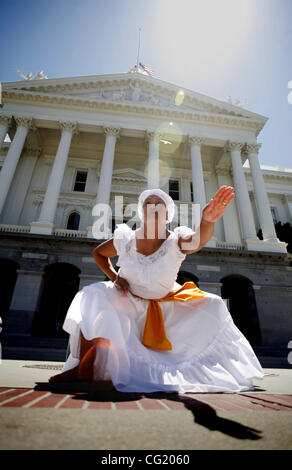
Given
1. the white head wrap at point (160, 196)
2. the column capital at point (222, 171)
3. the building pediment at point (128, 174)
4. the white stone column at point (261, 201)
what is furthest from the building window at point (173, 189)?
the white head wrap at point (160, 196)

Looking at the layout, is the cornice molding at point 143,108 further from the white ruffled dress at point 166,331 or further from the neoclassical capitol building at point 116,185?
the white ruffled dress at point 166,331

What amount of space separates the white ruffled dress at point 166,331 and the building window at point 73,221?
1620 cm

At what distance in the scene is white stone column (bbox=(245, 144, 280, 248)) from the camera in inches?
602

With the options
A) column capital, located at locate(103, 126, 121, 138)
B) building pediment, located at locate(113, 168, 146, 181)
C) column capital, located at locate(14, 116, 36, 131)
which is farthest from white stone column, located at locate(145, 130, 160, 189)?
column capital, located at locate(14, 116, 36, 131)

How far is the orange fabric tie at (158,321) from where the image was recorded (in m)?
2.47

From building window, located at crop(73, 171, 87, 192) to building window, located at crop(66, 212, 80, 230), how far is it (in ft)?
7.79

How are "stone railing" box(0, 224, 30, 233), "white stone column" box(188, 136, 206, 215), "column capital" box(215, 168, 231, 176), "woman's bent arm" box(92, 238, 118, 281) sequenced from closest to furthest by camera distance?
1. "woman's bent arm" box(92, 238, 118, 281)
2. "stone railing" box(0, 224, 30, 233)
3. "white stone column" box(188, 136, 206, 215)
4. "column capital" box(215, 168, 231, 176)

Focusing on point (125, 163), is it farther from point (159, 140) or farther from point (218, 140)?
point (218, 140)

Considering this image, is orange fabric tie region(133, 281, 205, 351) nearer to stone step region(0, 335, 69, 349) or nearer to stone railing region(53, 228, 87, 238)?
stone step region(0, 335, 69, 349)

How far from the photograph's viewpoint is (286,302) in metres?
13.2

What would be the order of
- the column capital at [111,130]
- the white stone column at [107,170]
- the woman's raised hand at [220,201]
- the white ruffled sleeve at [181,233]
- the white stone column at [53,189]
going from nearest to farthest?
the woman's raised hand at [220,201]
the white ruffled sleeve at [181,233]
the white stone column at [53,189]
the white stone column at [107,170]
the column capital at [111,130]

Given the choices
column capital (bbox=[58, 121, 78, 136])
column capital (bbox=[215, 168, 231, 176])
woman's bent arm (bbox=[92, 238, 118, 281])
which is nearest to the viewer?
woman's bent arm (bbox=[92, 238, 118, 281])

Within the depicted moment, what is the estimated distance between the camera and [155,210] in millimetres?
2854
